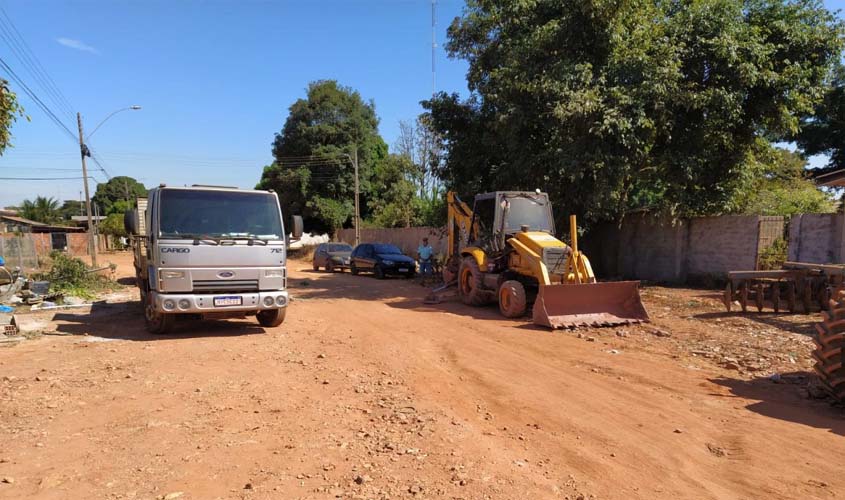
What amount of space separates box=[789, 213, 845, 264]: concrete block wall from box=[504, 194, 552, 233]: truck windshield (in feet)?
24.1

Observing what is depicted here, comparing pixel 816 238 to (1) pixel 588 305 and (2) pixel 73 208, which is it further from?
(2) pixel 73 208

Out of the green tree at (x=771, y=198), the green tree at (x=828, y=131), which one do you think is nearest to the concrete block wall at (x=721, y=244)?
the green tree at (x=771, y=198)

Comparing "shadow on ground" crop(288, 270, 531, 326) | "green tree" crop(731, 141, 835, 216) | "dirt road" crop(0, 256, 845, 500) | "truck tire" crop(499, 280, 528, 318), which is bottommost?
"dirt road" crop(0, 256, 845, 500)

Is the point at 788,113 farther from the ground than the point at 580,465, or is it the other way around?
the point at 788,113

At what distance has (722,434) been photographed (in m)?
4.68

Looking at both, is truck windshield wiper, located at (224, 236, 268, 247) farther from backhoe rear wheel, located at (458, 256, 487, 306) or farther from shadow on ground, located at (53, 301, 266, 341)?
backhoe rear wheel, located at (458, 256, 487, 306)

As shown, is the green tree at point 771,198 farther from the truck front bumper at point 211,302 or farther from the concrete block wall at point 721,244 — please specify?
the truck front bumper at point 211,302

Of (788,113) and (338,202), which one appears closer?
(788,113)

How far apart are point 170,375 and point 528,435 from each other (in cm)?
450

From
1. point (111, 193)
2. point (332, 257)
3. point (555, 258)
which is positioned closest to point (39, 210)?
point (111, 193)

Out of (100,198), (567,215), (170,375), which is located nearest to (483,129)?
(567,215)

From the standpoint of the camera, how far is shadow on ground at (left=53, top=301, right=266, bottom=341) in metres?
9.31

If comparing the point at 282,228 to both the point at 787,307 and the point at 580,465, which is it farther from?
the point at 787,307

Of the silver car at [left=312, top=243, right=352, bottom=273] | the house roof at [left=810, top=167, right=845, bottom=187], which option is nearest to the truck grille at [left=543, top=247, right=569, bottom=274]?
the house roof at [left=810, top=167, right=845, bottom=187]
